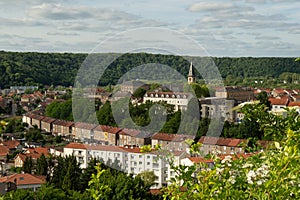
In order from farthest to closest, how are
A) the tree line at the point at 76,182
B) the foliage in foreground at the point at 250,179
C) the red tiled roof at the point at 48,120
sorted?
the red tiled roof at the point at 48,120 < the tree line at the point at 76,182 < the foliage in foreground at the point at 250,179

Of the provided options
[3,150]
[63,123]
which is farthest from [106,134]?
[63,123]

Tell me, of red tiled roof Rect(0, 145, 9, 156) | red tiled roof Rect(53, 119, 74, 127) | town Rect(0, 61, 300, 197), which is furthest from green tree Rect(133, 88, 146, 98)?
red tiled roof Rect(0, 145, 9, 156)

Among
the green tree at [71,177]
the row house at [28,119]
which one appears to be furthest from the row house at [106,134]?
the row house at [28,119]

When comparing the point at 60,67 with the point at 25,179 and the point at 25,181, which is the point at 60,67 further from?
the point at 25,181

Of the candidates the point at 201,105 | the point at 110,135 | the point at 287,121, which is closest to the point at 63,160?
the point at 110,135

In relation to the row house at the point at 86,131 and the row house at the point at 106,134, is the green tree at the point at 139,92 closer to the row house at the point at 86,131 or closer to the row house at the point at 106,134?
the row house at the point at 86,131

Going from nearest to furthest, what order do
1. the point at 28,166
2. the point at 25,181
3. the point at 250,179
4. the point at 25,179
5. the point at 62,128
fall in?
the point at 250,179 → the point at 25,181 → the point at 25,179 → the point at 28,166 → the point at 62,128

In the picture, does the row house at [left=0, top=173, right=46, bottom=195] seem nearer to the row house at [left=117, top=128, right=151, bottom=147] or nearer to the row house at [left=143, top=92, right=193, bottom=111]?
the row house at [left=117, top=128, right=151, bottom=147]
